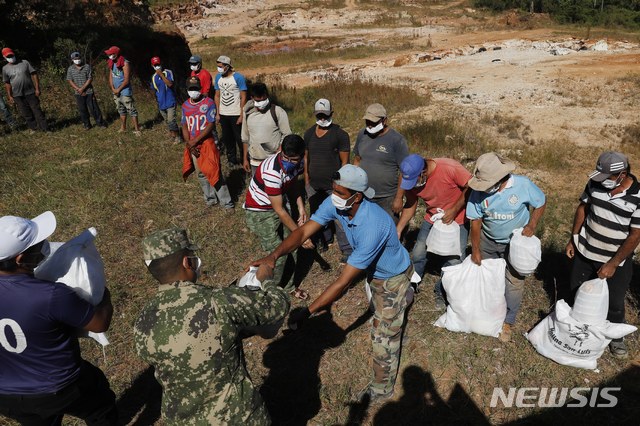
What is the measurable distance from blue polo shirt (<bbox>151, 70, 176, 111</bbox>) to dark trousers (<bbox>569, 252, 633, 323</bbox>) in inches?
299

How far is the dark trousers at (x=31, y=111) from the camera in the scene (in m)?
9.13

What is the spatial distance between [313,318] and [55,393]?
7.91 feet

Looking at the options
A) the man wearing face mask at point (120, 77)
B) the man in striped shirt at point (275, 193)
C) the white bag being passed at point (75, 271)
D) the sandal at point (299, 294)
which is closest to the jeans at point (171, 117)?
the man wearing face mask at point (120, 77)

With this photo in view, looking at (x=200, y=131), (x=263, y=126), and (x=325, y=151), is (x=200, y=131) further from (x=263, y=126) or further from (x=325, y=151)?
(x=325, y=151)

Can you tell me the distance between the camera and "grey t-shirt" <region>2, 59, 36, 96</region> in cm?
877

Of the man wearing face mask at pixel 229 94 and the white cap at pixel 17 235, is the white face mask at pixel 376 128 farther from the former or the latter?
the white cap at pixel 17 235

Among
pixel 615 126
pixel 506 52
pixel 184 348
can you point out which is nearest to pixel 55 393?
pixel 184 348

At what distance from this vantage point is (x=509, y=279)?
359 cm

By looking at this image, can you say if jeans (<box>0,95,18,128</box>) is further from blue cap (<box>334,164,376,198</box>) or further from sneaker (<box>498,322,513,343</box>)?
sneaker (<box>498,322,513,343</box>)

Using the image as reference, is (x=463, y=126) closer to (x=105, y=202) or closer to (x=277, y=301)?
(x=105, y=202)

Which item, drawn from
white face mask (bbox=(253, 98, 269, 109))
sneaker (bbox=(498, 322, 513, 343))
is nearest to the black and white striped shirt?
sneaker (bbox=(498, 322, 513, 343))

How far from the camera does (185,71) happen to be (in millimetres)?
14781

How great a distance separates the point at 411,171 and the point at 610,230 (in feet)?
5.05

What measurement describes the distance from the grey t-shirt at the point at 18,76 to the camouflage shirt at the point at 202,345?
9462 mm
